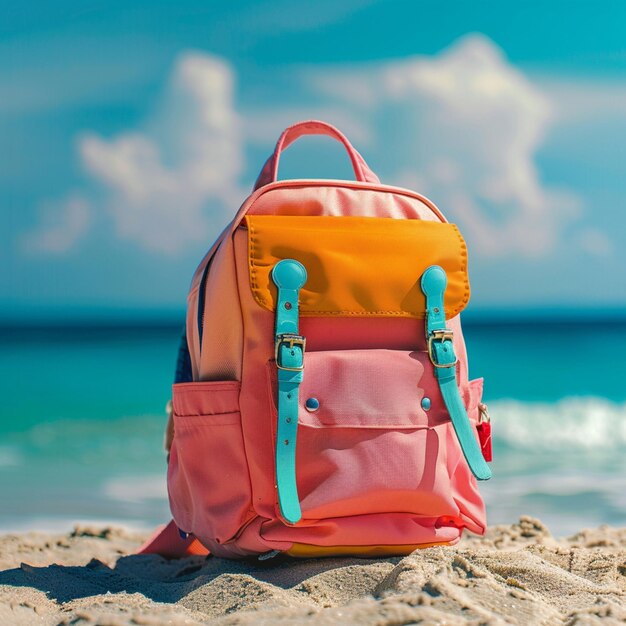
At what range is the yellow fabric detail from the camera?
6.28ft

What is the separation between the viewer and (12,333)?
64.3 ft

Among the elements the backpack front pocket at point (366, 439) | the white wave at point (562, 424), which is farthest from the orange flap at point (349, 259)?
the white wave at point (562, 424)

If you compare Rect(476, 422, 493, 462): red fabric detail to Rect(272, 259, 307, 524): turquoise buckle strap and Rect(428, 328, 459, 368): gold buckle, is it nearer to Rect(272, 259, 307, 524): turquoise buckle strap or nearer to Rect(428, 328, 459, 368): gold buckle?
Rect(428, 328, 459, 368): gold buckle

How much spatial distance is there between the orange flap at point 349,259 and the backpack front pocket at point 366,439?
0.11m

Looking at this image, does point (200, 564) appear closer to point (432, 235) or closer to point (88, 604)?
point (88, 604)

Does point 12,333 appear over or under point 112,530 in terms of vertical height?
over

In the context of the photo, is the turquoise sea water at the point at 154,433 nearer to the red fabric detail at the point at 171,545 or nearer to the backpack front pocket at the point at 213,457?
the red fabric detail at the point at 171,545

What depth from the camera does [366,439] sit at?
6.13ft

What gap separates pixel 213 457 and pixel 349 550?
36cm

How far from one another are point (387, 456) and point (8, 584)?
92cm

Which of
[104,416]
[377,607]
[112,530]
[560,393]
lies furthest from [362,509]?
[560,393]

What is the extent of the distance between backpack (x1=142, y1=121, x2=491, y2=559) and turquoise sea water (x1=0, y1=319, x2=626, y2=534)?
195cm

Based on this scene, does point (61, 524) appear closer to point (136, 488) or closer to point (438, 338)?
point (136, 488)

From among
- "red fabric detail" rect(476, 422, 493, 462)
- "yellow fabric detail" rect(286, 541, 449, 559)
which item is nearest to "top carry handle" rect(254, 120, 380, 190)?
"red fabric detail" rect(476, 422, 493, 462)
